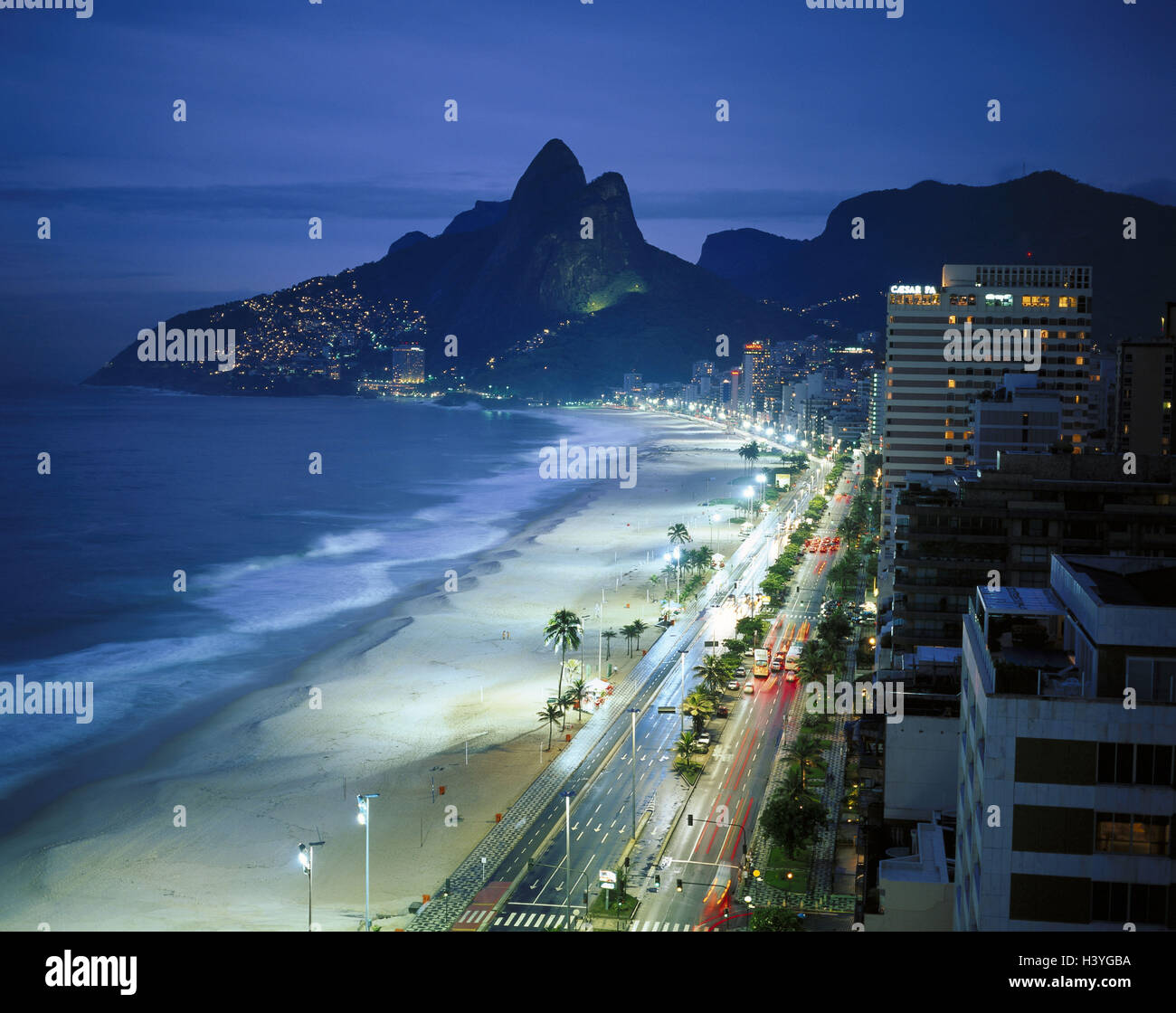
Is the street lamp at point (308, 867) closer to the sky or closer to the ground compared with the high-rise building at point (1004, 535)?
closer to the ground

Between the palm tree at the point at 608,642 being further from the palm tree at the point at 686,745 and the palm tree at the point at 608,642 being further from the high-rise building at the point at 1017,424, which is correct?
the high-rise building at the point at 1017,424

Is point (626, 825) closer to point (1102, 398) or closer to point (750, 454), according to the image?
point (1102, 398)

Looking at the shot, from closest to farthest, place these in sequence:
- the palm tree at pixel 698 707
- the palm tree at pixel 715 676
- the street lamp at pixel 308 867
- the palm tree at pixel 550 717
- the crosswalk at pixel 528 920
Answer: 1. the street lamp at pixel 308 867
2. the crosswalk at pixel 528 920
3. the palm tree at pixel 550 717
4. the palm tree at pixel 698 707
5. the palm tree at pixel 715 676

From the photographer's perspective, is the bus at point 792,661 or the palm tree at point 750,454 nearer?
the bus at point 792,661

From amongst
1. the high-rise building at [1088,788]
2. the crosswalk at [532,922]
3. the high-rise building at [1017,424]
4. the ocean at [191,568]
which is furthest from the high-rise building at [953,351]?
the high-rise building at [1088,788]

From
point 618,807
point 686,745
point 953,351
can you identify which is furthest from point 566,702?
point 953,351
